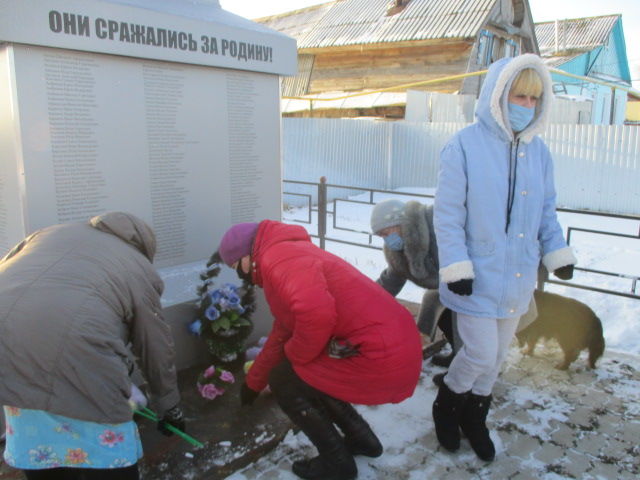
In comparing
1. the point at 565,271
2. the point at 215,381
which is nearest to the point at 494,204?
the point at 565,271

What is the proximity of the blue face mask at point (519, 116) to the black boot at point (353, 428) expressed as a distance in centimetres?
143

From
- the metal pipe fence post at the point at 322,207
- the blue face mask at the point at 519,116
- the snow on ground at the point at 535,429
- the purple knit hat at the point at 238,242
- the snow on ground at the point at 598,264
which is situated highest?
the blue face mask at the point at 519,116

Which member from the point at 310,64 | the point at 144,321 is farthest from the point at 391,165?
the point at 144,321

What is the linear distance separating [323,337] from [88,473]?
955 mm

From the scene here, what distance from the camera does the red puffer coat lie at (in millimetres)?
2139

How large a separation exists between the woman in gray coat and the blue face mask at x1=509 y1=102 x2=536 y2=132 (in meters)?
1.62

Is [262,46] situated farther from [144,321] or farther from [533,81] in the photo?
[144,321]

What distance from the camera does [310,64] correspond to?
1777 cm

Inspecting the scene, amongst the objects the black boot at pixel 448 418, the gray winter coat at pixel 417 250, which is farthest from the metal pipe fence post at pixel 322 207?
the black boot at pixel 448 418

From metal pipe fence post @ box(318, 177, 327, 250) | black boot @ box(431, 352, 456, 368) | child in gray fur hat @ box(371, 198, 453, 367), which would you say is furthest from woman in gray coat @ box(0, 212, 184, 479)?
metal pipe fence post @ box(318, 177, 327, 250)

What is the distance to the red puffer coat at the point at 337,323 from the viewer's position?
214cm

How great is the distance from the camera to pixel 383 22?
16.9m

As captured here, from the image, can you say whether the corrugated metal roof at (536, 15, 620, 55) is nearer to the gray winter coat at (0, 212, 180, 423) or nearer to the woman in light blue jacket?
the woman in light blue jacket

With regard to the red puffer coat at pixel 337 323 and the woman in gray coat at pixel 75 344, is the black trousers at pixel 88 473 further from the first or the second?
the red puffer coat at pixel 337 323
